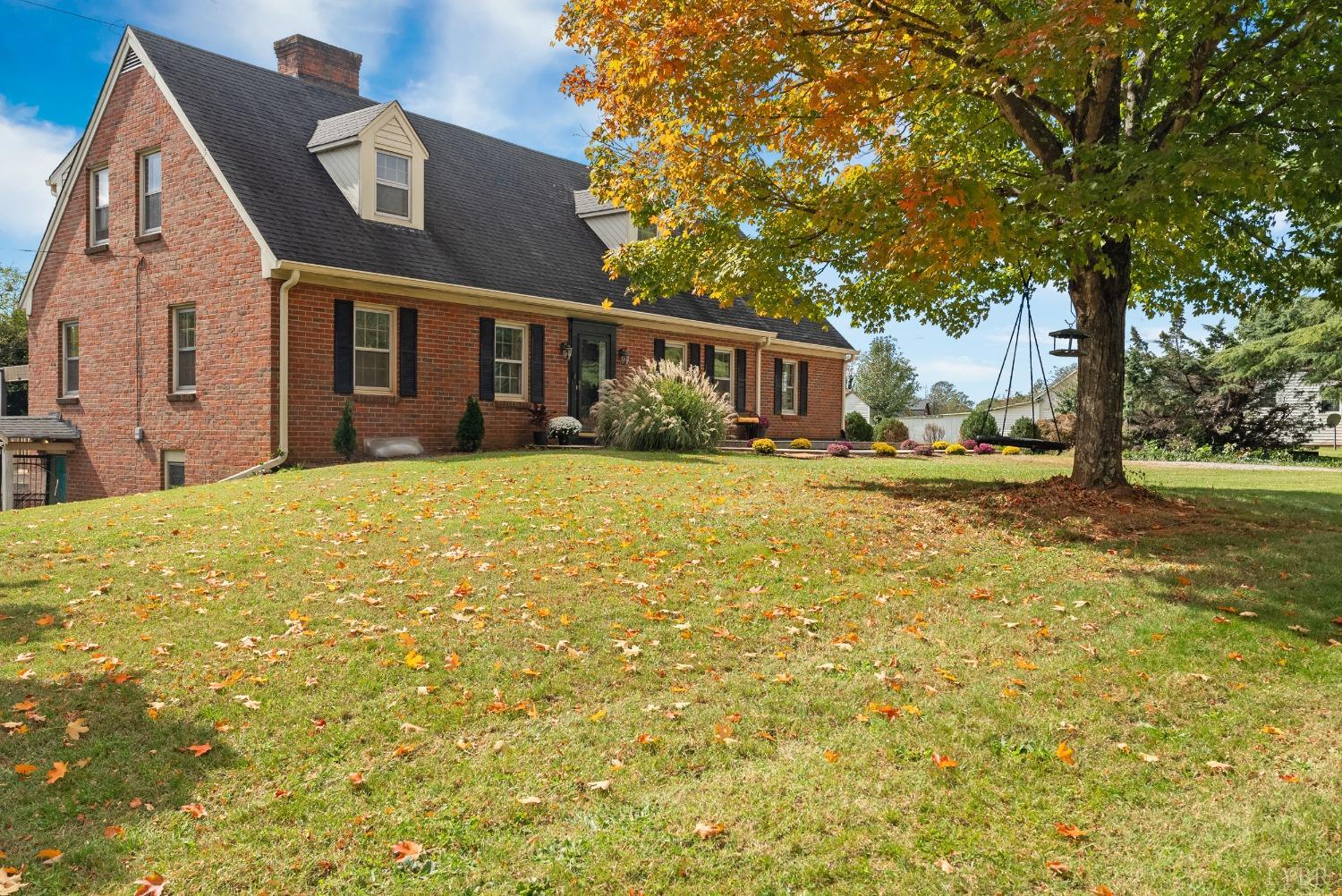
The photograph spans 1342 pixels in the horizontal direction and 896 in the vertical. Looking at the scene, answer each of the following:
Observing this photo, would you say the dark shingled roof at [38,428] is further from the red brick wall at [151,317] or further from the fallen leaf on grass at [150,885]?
the fallen leaf on grass at [150,885]

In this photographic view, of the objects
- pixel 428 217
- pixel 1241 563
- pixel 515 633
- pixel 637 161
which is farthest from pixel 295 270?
pixel 1241 563

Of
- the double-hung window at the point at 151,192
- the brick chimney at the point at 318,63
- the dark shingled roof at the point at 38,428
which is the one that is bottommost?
the dark shingled roof at the point at 38,428

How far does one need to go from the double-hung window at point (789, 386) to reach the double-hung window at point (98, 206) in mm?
16221

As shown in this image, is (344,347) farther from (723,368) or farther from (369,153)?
(723,368)

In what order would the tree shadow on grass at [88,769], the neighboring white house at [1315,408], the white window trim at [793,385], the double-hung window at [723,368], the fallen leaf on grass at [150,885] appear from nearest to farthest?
the fallen leaf on grass at [150,885], the tree shadow on grass at [88,769], the double-hung window at [723,368], the white window trim at [793,385], the neighboring white house at [1315,408]

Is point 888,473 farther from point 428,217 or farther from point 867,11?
point 428,217

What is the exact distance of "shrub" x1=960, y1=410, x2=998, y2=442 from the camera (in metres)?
19.4

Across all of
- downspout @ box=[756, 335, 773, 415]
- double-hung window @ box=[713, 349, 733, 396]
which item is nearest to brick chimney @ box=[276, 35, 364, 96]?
double-hung window @ box=[713, 349, 733, 396]

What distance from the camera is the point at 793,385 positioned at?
25.1 meters

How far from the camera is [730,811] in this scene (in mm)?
3691

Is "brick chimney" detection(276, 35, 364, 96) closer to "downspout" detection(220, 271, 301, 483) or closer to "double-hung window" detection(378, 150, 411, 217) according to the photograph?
"double-hung window" detection(378, 150, 411, 217)

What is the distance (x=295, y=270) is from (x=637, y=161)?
647 centimetres

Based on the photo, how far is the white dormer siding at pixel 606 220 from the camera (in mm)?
21312

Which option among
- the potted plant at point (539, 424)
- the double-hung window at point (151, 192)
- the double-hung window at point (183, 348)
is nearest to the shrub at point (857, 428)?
the potted plant at point (539, 424)
